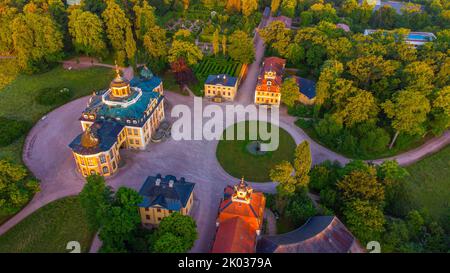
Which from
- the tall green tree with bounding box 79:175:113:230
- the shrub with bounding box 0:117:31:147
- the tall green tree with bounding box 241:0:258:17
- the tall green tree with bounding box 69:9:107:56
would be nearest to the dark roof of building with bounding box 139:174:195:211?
the tall green tree with bounding box 79:175:113:230

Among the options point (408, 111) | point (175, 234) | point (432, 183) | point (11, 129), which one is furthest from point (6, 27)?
point (432, 183)

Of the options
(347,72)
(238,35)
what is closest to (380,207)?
(347,72)

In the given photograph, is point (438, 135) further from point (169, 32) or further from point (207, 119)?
point (169, 32)

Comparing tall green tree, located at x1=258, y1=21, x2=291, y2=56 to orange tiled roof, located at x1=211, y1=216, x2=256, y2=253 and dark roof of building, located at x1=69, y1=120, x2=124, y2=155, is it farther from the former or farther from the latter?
orange tiled roof, located at x1=211, y1=216, x2=256, y2=253

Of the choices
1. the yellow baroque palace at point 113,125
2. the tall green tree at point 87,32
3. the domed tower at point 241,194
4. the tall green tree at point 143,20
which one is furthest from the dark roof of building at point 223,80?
the domed tower at point 241,194

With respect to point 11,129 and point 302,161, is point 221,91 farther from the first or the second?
point 11,129

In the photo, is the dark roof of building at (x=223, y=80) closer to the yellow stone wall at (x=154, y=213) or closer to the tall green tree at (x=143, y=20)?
the tall green tree at (x=143, y=20)
